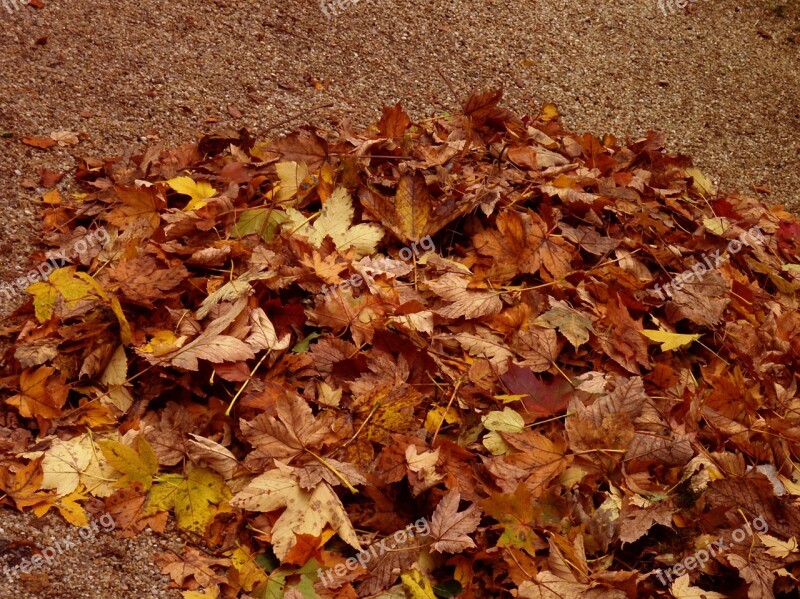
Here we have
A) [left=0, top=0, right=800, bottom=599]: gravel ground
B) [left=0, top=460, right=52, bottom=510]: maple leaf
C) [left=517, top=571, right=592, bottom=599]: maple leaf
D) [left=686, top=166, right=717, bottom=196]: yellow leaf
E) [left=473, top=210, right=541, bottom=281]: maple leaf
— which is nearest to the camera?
[left=517, top=571, right=592, bottom=599]: maple leaf

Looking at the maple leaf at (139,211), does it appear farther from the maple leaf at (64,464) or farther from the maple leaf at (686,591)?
the maple leaf at (686,591)

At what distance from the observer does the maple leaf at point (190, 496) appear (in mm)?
1389

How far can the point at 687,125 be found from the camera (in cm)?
303

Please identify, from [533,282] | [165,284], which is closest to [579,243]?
[533,282]

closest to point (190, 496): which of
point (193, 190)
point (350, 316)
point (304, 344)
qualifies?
point (304, 344)

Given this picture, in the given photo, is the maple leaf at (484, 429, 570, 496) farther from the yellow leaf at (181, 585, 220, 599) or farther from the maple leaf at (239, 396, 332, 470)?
the yellow leaf at (181, 585, 220, 599)

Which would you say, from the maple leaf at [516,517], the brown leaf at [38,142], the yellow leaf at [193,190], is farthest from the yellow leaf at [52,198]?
the maple leaf at [516,517]

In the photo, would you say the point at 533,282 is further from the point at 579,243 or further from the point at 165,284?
the point at 165,284

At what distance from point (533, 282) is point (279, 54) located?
1536mm

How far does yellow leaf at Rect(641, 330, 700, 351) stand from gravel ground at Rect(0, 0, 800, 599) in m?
1.37

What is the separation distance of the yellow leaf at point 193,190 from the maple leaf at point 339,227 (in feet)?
0.77

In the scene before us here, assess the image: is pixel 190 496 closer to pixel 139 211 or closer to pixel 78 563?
pixel 78 563

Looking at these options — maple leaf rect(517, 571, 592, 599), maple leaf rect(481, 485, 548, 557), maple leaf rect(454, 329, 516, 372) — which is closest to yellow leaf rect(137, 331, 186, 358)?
maple leaf rect(454, 329, 516, 372)

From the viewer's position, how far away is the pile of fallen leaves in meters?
1.33
